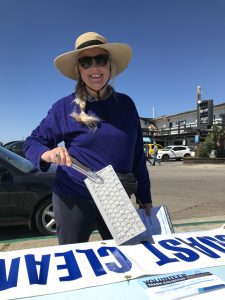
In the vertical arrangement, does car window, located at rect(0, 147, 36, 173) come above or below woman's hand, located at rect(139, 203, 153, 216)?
above

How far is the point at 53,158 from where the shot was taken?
2.06 meters

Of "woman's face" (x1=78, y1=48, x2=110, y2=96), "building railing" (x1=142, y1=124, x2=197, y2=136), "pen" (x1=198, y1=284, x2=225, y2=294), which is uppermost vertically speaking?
"building railing" (x1=142, y1=124, x2=197, y2=136)

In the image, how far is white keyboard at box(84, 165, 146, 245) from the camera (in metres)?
2.00

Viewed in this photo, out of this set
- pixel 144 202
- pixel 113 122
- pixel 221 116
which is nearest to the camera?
pixel 113 122

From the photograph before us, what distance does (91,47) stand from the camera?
2275 millimetres

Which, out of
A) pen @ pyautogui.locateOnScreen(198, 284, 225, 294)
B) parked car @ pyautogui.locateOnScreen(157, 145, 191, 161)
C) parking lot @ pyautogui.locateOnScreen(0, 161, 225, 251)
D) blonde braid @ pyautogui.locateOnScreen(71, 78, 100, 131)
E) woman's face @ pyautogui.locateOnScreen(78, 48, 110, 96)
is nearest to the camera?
pen @ pyautogui.locateOnScreen(198, 284, 225, 294)

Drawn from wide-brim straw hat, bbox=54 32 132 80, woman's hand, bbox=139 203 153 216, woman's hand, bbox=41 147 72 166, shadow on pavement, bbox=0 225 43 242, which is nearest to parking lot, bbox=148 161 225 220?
shadow on pavement, bbox=0 225 43 242

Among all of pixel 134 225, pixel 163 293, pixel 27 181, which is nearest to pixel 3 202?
pixel 27 181

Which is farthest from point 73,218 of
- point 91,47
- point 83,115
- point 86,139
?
point 91,47

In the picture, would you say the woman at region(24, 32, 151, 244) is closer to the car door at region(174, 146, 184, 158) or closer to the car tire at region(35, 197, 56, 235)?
the car tire at region(35, 197, 56, 235)

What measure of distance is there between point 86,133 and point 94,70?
40 cm

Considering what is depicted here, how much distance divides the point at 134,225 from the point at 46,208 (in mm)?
4192

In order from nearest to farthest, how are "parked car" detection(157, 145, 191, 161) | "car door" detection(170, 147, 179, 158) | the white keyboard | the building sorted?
the white keyboard < "parked car" detection(157, 145, 191, 161) < "car door" detection(170, 147, 179, 158) < the building

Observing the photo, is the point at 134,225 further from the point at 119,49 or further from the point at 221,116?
the point at 221,116
